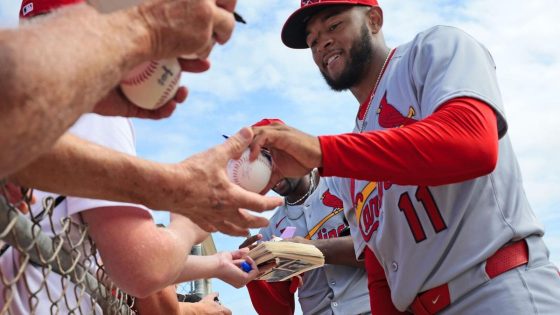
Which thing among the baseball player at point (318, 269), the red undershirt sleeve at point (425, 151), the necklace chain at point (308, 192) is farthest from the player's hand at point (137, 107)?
the necklace chain at point (308, 192)

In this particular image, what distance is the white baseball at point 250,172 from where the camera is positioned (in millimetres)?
2494

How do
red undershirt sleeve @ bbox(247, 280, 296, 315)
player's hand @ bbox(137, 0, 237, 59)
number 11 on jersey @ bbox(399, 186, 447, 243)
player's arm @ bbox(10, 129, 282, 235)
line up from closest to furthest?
player's hand @ bbox(137, 0, 237, 59)
player's arm @ bbox(10, 129, 282, 235)
number 11 on jersey @ bbox(399, 186, 447, 243)
red undershirt sleeve @ bbox(247, 280, 296, 315)

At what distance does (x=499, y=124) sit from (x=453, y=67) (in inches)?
13.8

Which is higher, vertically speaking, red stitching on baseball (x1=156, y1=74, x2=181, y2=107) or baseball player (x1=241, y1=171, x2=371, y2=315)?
red stitching on baseball (x1=156, y1=74, x2=181, y2=107)

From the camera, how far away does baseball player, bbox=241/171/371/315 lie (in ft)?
16.8

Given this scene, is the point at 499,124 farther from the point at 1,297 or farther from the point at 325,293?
the point at 325,293

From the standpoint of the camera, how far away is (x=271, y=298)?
18.7 feet

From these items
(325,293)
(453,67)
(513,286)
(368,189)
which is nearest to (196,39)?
(453,67)

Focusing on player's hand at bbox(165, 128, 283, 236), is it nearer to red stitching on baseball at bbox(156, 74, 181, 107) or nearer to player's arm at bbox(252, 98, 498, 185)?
red stitching on baseball at bbox(156, 74, 181, 107)

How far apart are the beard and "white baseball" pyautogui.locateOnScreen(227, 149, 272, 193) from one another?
148cm

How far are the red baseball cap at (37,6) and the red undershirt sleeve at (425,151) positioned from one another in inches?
46.4

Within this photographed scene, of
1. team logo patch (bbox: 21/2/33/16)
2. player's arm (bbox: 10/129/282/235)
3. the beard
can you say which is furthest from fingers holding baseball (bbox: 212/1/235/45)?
the beard

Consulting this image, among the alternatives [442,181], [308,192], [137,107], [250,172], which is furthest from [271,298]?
[137,107]

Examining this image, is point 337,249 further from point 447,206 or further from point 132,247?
point 132,247
